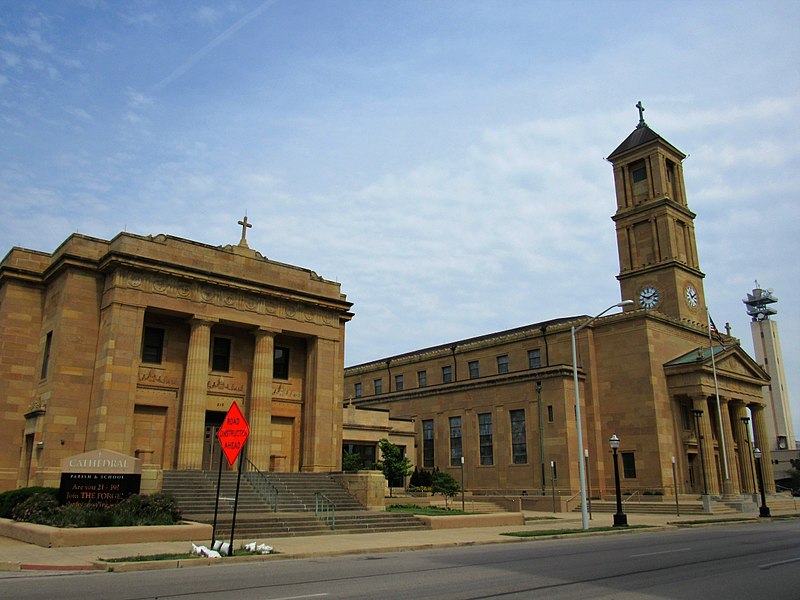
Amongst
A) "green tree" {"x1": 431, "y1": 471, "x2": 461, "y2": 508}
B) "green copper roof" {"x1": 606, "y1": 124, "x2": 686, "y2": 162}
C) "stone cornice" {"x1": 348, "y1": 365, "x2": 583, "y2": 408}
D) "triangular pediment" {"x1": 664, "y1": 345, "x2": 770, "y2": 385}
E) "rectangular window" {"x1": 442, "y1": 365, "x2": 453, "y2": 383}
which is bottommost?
"green tree" {"x1": 431, "y1": 471, "x2": 461, "y2": 508}

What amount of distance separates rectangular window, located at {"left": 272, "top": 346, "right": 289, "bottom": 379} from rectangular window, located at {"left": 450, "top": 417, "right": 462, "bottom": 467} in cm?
2628

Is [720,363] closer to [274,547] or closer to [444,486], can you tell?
[444,486]

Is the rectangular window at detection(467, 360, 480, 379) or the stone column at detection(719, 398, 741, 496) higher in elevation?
the rectangular window at detection(467, 360, 480, 379)

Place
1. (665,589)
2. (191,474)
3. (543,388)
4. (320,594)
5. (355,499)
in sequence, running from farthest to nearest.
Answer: (543,388)
(355,499)
(191,474)
(665,589)
(320,594)

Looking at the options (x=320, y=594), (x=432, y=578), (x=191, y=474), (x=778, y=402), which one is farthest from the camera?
(x=778, y=402)

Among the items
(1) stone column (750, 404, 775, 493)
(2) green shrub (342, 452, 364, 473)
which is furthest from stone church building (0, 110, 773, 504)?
(2) green shrub (342, 452, 364, 473)

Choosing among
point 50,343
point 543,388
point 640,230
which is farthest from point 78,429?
point 640,230

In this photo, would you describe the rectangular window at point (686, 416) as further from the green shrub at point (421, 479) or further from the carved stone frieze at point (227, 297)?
the carved stone frieze at point (227, 297)

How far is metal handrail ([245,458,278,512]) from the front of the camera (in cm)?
2826

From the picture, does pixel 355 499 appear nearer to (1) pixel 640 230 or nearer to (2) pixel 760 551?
(2) pixel 760 551

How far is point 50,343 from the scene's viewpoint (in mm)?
31234

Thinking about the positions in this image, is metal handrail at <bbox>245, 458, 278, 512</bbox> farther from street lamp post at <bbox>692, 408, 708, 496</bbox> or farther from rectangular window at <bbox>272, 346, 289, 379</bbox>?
street lamp post at <bbox>692, 408, 708, 496</bbox>

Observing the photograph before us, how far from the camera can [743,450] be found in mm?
55531

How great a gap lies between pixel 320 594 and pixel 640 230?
5764 cm
